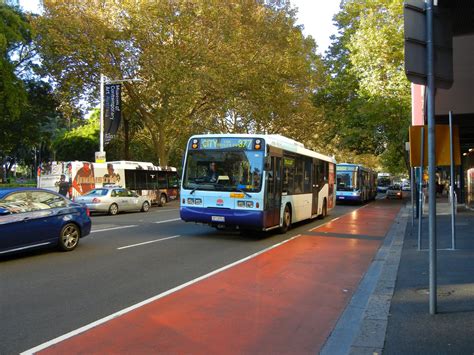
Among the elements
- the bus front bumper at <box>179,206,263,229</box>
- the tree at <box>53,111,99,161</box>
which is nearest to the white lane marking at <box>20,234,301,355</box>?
the bus front bumper at <box>179,206,263,229</box>

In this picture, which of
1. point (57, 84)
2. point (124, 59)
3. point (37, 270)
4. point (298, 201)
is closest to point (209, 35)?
point (124, 59)

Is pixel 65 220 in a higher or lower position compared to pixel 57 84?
lower

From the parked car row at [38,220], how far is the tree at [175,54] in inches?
766

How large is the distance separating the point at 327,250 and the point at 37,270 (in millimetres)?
6470

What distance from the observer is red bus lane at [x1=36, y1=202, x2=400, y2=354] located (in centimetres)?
486

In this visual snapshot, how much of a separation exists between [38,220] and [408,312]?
7.29m

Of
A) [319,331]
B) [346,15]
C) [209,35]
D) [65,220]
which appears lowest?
[319,331]

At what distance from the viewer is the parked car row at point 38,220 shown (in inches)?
359

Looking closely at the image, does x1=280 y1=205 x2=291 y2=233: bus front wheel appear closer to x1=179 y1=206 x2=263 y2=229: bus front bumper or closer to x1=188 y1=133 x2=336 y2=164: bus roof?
x1=188 y1=133 x2=336 y2=164: bus roof

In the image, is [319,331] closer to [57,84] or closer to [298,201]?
[298,201]

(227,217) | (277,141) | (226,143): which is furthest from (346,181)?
(227,217)

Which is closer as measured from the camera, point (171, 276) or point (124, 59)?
point (171, 276)

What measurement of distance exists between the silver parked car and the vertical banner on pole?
5.59 meters

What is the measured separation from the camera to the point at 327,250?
37.9 feet
